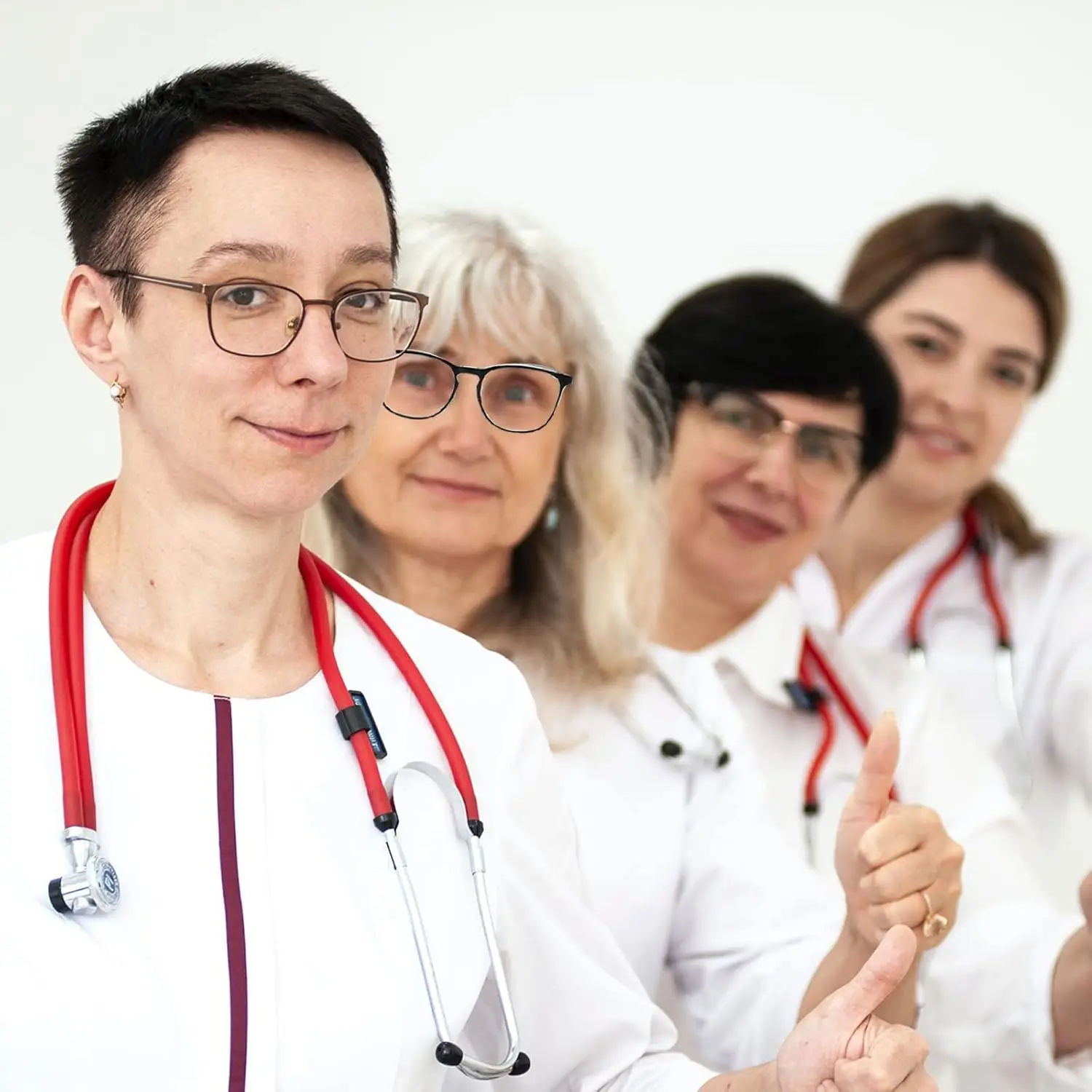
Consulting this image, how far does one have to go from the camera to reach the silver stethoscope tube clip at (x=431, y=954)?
1174 mm

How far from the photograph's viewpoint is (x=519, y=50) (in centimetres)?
298

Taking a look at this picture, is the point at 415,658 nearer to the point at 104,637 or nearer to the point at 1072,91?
the point at 104,637

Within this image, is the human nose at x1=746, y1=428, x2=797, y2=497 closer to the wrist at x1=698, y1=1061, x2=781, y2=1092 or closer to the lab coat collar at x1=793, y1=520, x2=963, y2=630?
the lab coat collar at x1=793, y1=520, x2=963, y2=630

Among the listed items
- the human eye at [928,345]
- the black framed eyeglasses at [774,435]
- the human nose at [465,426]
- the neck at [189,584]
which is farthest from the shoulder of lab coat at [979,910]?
the neck at [189,584]

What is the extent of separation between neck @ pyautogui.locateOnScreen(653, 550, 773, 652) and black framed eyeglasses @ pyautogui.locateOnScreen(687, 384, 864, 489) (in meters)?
0.19

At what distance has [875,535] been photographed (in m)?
2.78

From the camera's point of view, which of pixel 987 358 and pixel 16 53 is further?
pixel 987 358

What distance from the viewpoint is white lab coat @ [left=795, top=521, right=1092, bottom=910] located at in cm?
257

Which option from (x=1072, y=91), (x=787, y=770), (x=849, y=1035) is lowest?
(x=787, y=770)

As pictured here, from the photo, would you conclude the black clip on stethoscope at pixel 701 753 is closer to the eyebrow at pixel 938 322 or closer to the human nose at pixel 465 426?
the human nose at pixel 465 426

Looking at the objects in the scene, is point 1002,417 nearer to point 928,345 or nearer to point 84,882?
point 928,345

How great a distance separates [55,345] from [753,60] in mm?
1621

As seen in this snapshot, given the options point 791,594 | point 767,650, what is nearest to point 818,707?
point 767,650

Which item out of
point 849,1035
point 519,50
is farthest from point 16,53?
point 849,1035
